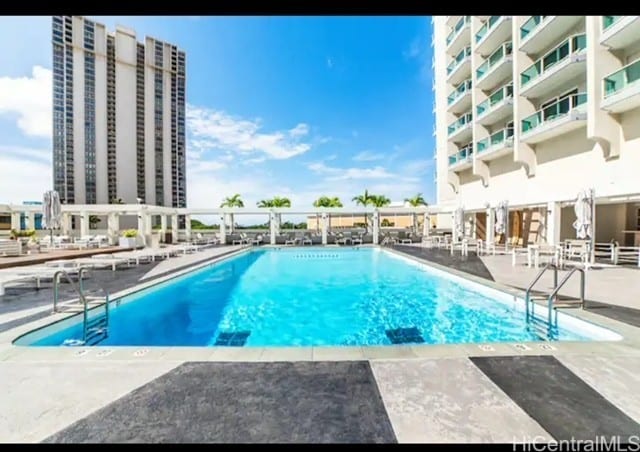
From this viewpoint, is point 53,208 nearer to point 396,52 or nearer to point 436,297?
point 436,297

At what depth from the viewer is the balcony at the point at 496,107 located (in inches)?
600

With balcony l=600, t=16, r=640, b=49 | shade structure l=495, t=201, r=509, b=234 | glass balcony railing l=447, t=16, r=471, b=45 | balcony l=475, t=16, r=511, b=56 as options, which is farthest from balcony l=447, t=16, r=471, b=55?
shade structure l=495, t=201, r=509, b=234

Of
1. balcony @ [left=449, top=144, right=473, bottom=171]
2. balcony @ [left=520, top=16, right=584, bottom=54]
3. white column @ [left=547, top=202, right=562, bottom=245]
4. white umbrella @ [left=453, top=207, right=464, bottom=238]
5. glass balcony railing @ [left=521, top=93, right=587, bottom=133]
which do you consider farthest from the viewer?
balcony @ [left=449, top=144, right=473, bottom=171]

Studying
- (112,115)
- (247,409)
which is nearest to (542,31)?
(247,409)

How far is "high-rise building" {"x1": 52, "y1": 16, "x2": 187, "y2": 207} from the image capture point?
37562mm

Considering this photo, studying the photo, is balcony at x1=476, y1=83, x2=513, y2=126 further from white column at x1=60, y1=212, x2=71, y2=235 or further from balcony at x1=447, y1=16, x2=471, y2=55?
white column at x1=60, y1=212, x2=71, y2=235

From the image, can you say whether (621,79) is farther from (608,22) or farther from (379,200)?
(379,200)

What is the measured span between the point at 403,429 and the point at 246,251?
1644 cm

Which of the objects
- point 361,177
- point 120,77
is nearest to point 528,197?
point 361,177

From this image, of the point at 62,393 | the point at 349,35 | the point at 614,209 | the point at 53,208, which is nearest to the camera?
the point at 62,393

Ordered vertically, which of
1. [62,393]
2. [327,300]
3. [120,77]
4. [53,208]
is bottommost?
[327,300]

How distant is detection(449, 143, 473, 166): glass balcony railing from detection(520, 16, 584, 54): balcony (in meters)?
6.49

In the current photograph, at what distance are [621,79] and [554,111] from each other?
2815 millimetres

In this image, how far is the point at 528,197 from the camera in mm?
14773
